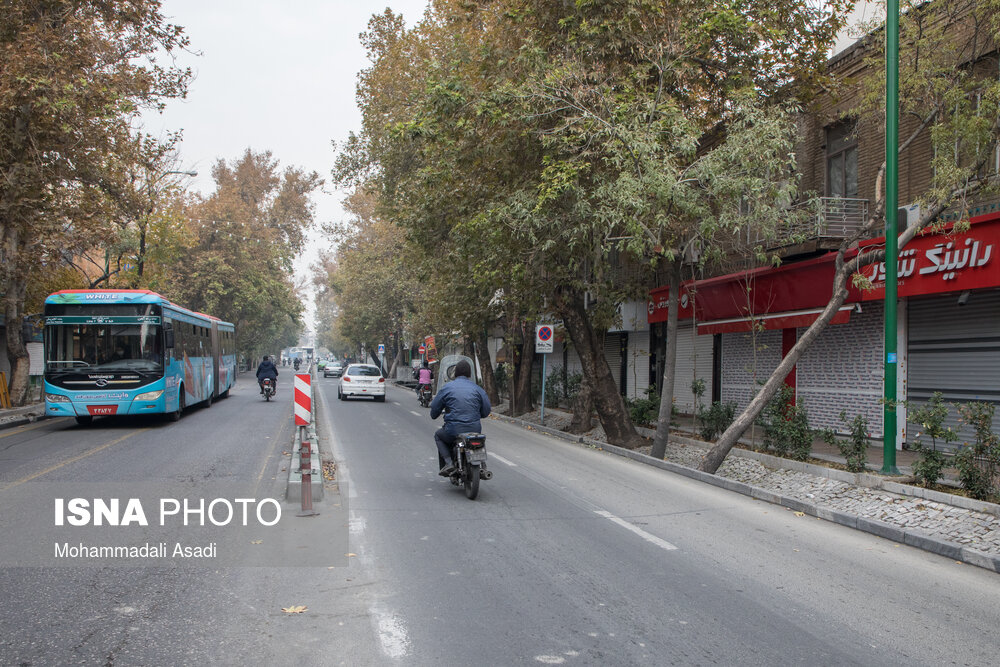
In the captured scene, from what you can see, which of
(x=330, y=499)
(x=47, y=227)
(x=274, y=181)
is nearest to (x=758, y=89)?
(x=330, y=499)

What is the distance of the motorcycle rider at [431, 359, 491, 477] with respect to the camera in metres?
9.88

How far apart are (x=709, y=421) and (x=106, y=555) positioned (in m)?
13.1

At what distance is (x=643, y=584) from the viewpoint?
5.91 metres

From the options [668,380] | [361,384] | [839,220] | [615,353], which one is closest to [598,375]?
[668,380]

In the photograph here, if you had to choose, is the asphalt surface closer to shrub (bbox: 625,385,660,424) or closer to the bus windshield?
the bus windshield

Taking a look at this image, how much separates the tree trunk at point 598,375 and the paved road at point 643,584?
7.01 m

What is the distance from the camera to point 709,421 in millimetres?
16719

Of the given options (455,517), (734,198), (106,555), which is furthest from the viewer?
(734,198)

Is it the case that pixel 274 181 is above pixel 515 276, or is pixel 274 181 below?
above

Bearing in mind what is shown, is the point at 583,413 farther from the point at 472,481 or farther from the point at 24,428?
the point at 24,428

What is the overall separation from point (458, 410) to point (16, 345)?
728 inches

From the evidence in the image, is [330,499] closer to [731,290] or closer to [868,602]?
[868,602]

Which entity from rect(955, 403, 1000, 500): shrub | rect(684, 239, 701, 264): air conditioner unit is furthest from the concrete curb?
rect(684, 239, 701, 264): air conditioner unit

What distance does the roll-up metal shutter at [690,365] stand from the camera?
75.7 feet
